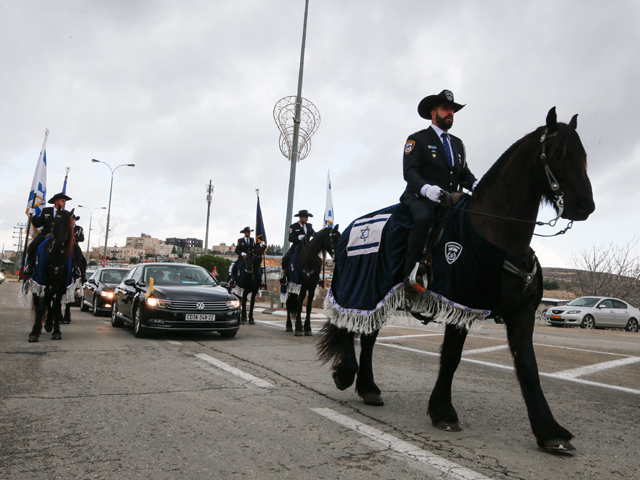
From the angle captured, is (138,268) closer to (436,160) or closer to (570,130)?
(436,160)

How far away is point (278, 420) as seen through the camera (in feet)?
14.4

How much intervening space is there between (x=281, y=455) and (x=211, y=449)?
467mm

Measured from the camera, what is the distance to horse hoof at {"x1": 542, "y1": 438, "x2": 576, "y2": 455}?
366cm

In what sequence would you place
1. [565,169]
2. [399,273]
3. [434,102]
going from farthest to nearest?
1. [434,102]
2. [399,273]
3. [565,169]

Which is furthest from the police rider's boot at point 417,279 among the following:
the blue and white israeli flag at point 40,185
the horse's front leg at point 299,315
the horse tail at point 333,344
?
the blue and white israeli flag at point 40,185

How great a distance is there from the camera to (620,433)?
4.34 metres

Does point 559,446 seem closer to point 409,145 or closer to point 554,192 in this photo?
point 554,192

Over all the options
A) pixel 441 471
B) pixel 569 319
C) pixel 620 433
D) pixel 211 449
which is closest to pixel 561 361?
pixel 620 433

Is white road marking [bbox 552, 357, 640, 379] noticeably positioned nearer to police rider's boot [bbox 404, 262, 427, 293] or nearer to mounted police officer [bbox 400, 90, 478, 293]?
mounted police officer [bbox 400, 90, 478, 293]

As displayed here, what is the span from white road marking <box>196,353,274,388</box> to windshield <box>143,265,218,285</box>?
3520 mm

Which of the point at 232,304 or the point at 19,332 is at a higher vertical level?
the point at 232,304

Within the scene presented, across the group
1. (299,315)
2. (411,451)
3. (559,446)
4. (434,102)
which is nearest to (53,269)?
(299,315)

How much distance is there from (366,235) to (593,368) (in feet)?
15.8

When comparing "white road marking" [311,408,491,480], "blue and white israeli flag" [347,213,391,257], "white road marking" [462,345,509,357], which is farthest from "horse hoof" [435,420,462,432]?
"white road marking" [462,345,509,357]
